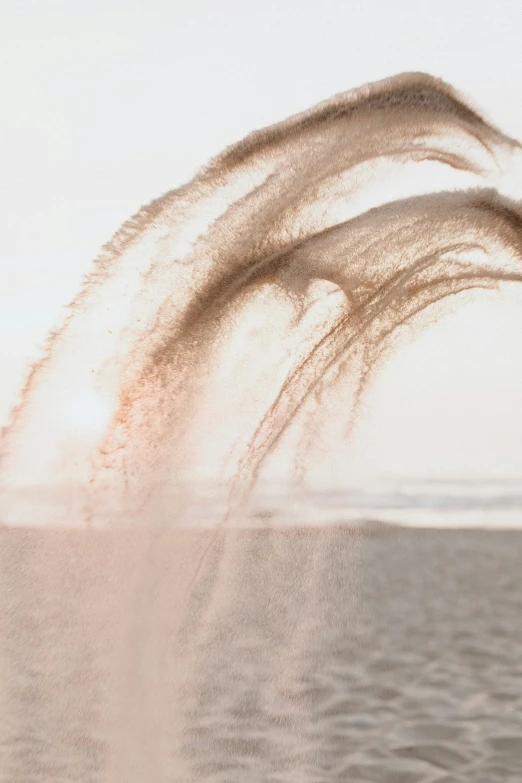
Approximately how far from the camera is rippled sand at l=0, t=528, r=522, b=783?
10086 mm

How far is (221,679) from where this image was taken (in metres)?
17.4

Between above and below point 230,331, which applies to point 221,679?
below

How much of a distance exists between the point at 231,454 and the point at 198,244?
7.11 ft

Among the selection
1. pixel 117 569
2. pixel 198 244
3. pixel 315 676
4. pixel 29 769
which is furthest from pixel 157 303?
pixel 315 676

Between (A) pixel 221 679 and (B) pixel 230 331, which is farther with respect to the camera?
(A) pixel 221 679

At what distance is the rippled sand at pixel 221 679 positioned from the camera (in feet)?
A: 33.1

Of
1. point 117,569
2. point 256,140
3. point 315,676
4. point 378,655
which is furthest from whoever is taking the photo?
point 378,655

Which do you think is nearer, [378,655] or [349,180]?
[349,180]

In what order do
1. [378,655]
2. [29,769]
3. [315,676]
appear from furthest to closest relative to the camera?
[378,655] < [315,676] < [29,769]

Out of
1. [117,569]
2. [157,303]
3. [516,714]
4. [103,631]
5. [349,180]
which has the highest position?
[349,180]

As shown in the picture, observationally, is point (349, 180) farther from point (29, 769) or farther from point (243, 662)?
point (243, 662)

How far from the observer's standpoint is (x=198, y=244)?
8391 mm

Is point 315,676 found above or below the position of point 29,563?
below

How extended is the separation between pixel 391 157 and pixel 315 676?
12814 mm
